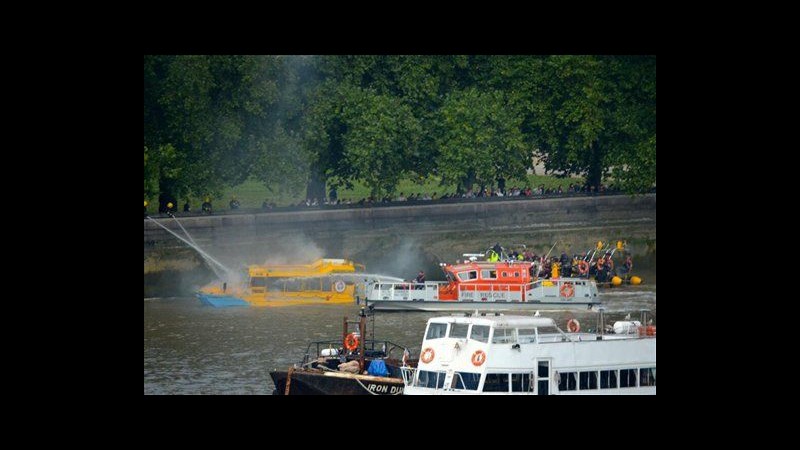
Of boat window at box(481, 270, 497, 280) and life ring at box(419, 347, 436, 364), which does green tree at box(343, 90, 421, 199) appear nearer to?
boat window at box(481, 270, 497, 280)

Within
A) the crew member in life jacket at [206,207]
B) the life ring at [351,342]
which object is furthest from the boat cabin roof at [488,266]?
the life ring at [351,342]

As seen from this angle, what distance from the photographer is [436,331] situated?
54906 millimetres

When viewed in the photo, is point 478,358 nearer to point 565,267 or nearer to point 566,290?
point 566,290

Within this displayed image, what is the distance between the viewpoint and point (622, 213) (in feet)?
Result: 339

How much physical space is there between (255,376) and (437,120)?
42.6 metres

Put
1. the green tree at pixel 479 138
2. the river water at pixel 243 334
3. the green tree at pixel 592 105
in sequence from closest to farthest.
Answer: the river water at pixel 243 334
the green tree at pixel 479 138
the green tree at pixel 592 105

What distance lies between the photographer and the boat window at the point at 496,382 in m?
53.7

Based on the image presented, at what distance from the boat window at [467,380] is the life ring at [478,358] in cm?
28

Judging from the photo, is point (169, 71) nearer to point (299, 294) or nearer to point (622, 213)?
point (299, 294)

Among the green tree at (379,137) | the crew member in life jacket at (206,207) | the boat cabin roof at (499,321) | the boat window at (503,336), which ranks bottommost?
the boat window at (503,336)

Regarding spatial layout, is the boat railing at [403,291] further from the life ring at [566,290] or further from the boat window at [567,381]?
the boat window at [567,381]

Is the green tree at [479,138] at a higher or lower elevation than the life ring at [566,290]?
higher

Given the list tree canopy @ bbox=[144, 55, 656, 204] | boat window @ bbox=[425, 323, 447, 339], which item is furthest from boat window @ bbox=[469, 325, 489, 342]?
tree canopy @ bbox=[144, 55, 656, 204]

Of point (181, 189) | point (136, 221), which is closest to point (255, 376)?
point (136, 221)
